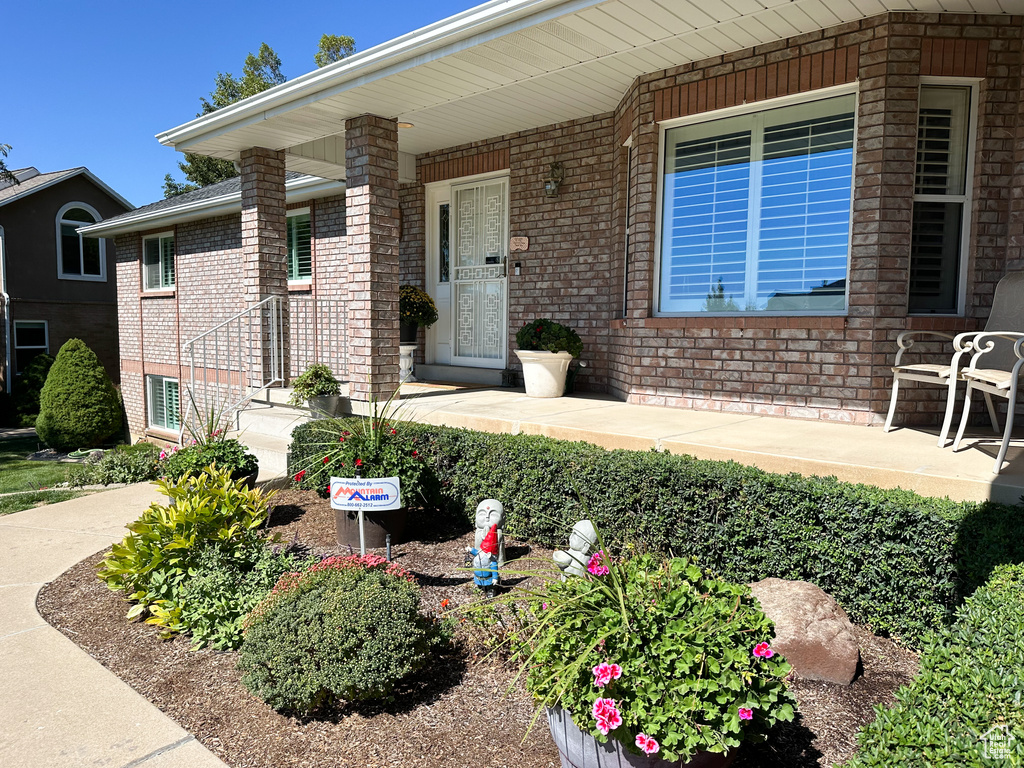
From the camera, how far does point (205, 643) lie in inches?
120

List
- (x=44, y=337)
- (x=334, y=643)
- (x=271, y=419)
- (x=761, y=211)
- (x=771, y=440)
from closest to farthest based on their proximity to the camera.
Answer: (x=334, y=643) < (x=771, y=440) < (x=761, y=211) < (x=271, y=419) < (x=44, y=337)

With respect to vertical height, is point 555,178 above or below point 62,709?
above

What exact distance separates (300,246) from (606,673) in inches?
404

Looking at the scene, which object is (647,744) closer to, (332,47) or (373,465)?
(373,465)

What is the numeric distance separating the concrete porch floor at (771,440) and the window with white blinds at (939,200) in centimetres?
114

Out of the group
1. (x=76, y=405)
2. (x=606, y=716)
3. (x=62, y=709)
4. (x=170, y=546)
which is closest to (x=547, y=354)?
(x=170, y=546)

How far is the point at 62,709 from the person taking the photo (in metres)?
2.52

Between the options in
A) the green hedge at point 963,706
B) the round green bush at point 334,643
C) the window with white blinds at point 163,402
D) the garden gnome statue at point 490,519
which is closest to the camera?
the green hedge at point 963,706

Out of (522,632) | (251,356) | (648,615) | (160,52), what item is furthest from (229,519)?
(160,52)

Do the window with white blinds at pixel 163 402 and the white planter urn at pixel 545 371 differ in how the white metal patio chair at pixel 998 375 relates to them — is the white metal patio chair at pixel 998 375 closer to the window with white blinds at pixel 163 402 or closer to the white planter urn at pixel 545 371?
the white planter urn at pixel 545 371

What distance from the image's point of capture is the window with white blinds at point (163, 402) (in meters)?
13.7

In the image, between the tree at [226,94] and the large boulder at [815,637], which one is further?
the tree at [226,94]

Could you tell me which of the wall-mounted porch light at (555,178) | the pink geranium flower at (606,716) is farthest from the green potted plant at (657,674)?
the wall-mounted porch light at (555,178)

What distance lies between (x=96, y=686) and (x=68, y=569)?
1790 mm
